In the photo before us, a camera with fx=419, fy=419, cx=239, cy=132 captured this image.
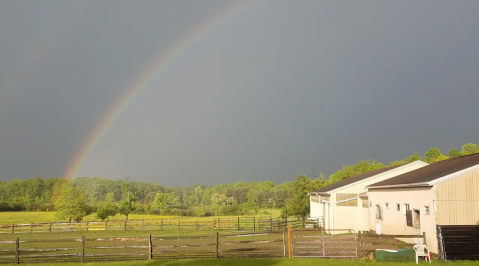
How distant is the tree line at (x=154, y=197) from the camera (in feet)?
157

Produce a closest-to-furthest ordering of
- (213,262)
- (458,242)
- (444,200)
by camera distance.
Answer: (213,262) → (458,242) → (444,200)

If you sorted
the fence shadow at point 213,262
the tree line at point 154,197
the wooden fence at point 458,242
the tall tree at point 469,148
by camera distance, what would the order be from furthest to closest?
the tall tree at point 469,148 → the tree line at point 154,197 → the wooden fence at point 458,242 → the fence shadow at point 213,262

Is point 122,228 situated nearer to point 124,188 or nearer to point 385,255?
point 124,188

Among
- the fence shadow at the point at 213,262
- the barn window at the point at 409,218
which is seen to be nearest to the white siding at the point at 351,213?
the barn window at the point at 409,218

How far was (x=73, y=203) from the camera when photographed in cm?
5059

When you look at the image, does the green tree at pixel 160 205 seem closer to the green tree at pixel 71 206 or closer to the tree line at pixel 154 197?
the tree line at pixel 154 197

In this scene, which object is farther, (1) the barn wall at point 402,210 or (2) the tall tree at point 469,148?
(2) the tall tree at point 469,148

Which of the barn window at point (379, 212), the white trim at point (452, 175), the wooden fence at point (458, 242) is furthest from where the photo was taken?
the barn window at point (379, 212)

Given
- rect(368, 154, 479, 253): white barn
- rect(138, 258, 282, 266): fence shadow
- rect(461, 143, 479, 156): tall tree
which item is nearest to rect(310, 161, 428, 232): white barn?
rect(368, 154, 479, 253): white barn

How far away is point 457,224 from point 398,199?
15.3 ft

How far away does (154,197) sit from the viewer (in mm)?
111500

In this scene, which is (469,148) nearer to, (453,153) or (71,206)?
(453,153)

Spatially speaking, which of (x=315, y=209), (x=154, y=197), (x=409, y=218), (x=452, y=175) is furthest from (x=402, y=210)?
(x=154, y=197)

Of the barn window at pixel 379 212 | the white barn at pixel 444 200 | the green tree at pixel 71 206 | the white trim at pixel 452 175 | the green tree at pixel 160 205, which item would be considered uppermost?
the white trim at pixel 452 175
